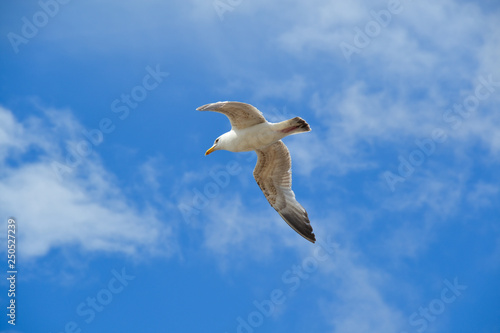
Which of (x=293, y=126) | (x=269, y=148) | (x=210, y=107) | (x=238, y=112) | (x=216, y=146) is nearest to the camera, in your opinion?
(x=210, y=107)

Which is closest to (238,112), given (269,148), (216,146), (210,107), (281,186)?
(210,107)

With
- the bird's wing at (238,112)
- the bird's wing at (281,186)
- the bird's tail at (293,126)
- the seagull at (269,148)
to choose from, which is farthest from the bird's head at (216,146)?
the bird's tail at (293,126)

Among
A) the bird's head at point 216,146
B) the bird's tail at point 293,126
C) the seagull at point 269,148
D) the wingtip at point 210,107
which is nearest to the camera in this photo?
the wingtip at point 210,107

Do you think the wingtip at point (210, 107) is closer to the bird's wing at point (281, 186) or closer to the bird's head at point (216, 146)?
the bird's head at point (216, 146)

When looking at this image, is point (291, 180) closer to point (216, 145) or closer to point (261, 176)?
point (261, 176)

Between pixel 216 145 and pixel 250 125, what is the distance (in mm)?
1202

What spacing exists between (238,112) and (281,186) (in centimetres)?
283

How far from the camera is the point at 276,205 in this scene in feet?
50.1

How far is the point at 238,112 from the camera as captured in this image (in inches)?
515

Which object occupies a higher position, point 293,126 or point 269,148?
point 269,148

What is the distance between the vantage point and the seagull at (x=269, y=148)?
13008 mm

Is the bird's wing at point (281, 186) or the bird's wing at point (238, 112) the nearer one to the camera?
the bird's wing at point (238, 112)

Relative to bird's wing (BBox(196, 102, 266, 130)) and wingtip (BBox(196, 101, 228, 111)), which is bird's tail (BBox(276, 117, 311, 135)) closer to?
bird's wing (BBox(196, 102, 266, 130))

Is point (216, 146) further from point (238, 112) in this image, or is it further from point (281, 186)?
point (281, 186)
